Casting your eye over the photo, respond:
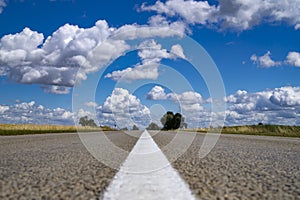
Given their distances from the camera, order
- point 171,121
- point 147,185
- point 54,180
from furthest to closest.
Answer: point 171,121 → point 54,180 → point 147,185

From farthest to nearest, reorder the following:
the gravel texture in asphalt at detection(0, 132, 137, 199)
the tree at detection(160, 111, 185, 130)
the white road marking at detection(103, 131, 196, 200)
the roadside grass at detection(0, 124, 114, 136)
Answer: the tree at detection(160, 111, 185, 130), the roadside grass at detection(0, 124, 114, 136), the gravel texture in asphalt at detection(0, 132, 137, 199), the white road marking at detection(103, 131, 196, 200)

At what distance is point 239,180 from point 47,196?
6.88ft

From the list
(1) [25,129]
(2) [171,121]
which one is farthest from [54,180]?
(2) [171,121]

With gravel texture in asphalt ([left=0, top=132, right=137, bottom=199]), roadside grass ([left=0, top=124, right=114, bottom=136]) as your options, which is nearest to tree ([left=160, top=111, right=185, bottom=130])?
roadside grass ([left=0, top=124, right=114, bottom=136])

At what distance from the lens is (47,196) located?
9.78 ft

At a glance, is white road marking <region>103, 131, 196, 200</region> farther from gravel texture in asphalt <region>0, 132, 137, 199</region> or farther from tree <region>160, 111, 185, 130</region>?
tree <region>160, 111, 185, 130</region>

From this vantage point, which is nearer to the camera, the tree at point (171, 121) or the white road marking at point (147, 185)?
the white road marking at point (147, 185)

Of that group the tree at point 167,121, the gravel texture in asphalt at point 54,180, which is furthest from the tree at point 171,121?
the gravel texture in asphalt at point 54,180

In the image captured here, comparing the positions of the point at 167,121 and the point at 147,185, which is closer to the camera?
the point at 147,185

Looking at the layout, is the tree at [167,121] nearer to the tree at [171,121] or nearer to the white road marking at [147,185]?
the tree at [171,121]

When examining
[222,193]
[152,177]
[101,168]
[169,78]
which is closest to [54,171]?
[101,168]

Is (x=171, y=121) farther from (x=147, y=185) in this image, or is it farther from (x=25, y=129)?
(x=147, y=185)

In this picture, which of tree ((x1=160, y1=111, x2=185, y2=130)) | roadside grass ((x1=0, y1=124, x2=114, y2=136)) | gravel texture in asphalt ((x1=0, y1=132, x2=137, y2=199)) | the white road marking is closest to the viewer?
the white road marking

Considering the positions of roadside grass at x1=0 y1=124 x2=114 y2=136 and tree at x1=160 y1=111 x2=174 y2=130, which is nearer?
roadside grass at x1=0 y1=124 x2=114 y2=136
